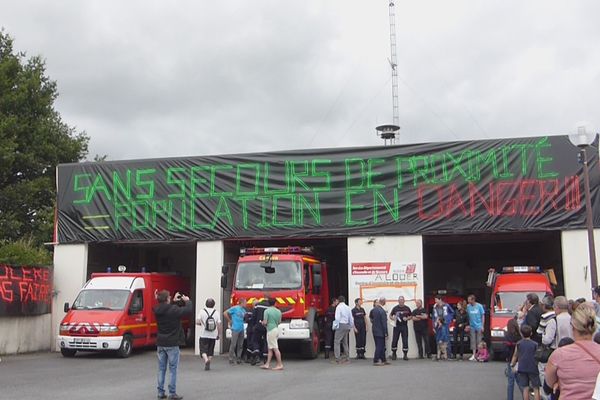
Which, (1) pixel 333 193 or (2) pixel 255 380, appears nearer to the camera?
(2) pixel 255 380

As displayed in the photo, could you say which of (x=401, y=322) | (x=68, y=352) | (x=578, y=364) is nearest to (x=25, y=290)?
(x=68, y=352)

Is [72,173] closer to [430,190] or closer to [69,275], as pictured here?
[69,275]

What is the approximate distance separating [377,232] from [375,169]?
2077 millimetres

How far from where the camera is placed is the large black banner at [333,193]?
794 inches

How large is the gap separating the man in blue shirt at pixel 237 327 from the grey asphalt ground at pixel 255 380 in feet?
1.50

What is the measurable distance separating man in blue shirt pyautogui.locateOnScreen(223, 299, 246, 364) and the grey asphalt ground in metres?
0.46

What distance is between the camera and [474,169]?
20688mm

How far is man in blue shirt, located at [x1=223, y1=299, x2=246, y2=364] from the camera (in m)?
18.1

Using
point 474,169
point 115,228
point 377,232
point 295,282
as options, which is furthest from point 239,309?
point 474,169

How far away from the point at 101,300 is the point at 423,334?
32.2 ft

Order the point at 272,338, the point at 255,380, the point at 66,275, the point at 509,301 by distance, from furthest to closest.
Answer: the point at 66,275
the point at 509,301
the point at 272,338
the point at 255,380

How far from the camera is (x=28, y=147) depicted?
34.2 metres

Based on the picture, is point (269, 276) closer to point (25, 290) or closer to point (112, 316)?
point (112, 316)

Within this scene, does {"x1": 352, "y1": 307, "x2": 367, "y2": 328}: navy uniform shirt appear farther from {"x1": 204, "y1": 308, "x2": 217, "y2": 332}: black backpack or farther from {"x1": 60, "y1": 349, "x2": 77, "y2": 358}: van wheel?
{"x1": 60, "y1": 349, "x2": 77, "y2": 358}: van wheel
